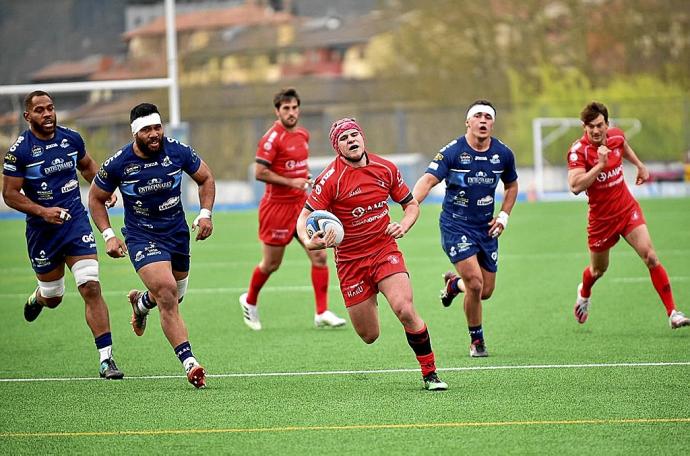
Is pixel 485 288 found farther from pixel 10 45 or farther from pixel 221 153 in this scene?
pixel 221 153

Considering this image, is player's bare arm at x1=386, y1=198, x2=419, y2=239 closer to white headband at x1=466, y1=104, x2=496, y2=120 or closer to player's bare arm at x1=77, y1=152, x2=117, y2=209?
white headband at x1=466, y1=104, x2=496, y2=120

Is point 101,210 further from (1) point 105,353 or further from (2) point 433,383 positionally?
(2) point 433,383

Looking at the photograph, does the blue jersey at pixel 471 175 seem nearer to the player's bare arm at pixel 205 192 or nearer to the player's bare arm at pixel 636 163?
the player's bare arm at pixel 636 163

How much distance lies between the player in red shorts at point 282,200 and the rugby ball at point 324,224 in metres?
4.13

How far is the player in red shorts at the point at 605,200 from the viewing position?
460 inches

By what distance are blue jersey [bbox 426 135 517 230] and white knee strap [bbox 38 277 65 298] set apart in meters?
3.46

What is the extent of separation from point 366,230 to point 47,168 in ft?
9.71

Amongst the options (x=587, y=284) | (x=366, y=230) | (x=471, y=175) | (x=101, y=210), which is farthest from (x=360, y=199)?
(x=587, y=284)

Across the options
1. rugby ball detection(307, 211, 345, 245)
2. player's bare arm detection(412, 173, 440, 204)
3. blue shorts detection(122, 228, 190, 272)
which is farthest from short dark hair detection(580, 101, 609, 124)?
blue shorts detection(122, 228, 190, 272)

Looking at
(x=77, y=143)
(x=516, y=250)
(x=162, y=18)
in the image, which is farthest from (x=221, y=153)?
(x=77, y=143)

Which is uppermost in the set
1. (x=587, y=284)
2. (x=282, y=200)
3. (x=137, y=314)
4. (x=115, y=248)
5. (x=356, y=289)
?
(x=115, y=248)

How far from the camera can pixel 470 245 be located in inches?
430

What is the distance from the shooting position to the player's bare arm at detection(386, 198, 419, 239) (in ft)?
29.7

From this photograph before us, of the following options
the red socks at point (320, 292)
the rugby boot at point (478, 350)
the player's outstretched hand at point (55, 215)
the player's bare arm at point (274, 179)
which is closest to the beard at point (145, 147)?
the player's outstretched hand at point (55, 215)
